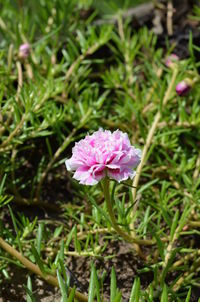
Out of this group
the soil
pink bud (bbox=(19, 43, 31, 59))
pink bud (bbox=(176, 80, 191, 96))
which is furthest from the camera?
pink bud (bbox=(19, 43, 31, 59))

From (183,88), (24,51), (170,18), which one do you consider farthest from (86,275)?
(170,18)

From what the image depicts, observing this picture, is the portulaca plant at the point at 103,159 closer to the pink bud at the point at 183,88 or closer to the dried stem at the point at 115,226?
the dried stem at the point at 115,226

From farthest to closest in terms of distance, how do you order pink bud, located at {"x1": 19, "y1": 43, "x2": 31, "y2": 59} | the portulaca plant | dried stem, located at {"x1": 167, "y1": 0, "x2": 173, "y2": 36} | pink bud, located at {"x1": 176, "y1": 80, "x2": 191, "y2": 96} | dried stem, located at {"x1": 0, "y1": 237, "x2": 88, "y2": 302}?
1. dried stem, located at {"x1": 167, "y1": 0, "x2": 173, "y2": 36}
2. pink bud, located at {"x1": 19, "y1": 43, "x2": 31, "y2": 59}
3. pink bud, located at {"x1": 176, "y1": 80, "x2": 191, "y2": 96}
4. dried stem, located at {"x1": 0, "y1": 237, "x2": 88, "y2": 302}
5. the portulaca plant

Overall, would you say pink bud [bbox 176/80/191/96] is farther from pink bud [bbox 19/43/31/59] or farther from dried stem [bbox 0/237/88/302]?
dried stem [bbox 0/237/88/302]

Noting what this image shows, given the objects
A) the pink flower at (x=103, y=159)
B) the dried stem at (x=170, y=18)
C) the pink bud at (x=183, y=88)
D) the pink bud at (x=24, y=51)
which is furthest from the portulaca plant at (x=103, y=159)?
the dried stem at (x=170, y=18)

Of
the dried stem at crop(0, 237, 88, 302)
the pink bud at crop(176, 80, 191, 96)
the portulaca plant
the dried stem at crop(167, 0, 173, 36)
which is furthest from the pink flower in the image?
the dried stem at crop(167, 0, 173, 36)

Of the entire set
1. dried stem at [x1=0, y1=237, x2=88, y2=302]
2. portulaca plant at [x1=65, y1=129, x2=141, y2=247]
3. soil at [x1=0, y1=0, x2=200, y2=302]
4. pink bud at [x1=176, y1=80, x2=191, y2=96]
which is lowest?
soil at [x1=0, y1=0, x2=200, y2=302]

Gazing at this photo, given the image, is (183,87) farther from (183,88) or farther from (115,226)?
(115,226)

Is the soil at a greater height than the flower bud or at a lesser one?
lesser
